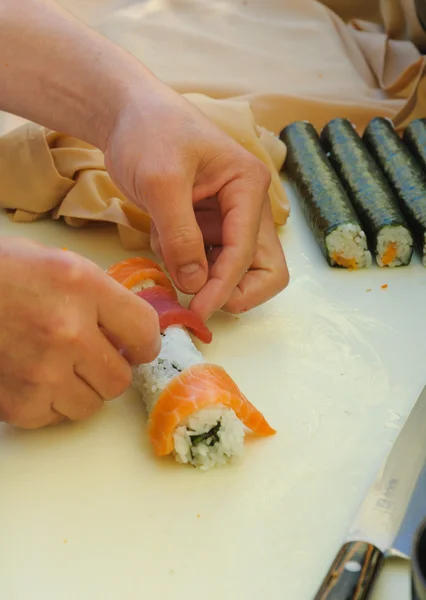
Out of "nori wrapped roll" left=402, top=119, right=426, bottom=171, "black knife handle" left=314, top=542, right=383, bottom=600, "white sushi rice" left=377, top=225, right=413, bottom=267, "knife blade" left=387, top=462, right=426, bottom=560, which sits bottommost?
"white sushi rice" left=377, top=225, right=413, bottom=267

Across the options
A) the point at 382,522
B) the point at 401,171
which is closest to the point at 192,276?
the point at 382,522

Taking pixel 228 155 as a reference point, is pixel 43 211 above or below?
below

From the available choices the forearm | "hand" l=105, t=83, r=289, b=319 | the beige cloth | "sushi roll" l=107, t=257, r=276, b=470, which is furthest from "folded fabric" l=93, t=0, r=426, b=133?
"sushi roll" l=107, t=257, r=276, b=470

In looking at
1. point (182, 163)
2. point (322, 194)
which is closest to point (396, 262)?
point (322, 194)

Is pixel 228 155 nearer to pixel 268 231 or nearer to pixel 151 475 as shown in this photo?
pixel 268 231

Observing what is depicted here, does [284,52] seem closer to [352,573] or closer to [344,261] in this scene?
[344,261]

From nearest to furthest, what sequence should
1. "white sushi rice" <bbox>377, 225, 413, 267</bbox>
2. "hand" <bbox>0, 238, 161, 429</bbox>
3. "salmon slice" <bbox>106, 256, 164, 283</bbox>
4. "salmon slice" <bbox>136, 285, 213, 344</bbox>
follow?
"hand" <bbox>0, 238, 161, 429</bbox> < "salmon slice" <bbox>136, 285, 213, 344</bbox> < "salmon slice" <bbox>106, 256, 164, 283</bbox> < "white sushi rice" <bbox>377, 225, 413, 267</bbox>

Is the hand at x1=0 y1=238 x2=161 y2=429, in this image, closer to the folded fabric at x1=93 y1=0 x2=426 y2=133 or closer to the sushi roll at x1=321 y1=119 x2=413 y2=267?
Answer: the sushi roll at x1=321 y1=119 x2=413 y2=267

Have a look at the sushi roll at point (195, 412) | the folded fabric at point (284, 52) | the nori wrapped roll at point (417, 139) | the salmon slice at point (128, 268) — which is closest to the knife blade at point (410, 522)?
the sushi roll at point (195, 412)
